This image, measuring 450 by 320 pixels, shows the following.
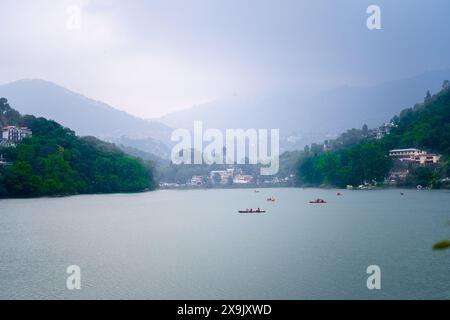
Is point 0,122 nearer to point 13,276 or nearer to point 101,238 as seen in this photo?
point 101,238

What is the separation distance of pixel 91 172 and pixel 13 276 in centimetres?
5222

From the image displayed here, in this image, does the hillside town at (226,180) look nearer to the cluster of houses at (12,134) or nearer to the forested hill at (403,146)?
the forested hill at (403,146)

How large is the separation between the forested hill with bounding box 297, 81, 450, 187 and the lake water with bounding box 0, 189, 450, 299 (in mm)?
36390

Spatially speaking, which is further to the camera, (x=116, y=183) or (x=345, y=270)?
(x=116, y=183)

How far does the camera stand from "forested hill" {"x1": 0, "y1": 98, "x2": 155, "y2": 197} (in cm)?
5206

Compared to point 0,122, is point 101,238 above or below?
below

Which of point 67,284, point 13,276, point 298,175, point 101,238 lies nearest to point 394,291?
point 67,284

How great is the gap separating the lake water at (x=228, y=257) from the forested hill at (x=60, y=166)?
77.2 feet

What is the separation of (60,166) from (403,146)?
47.7 meters

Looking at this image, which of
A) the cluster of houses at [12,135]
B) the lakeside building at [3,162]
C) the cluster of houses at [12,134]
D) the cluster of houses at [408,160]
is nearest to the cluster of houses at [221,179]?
the cluster of houses at [408,160]

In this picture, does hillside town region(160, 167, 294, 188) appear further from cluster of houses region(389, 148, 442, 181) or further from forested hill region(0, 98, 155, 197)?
cluster of houses region(389, 148, 442, 181)

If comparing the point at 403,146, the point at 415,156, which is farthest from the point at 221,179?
the point at 415,156

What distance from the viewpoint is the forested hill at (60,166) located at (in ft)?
171

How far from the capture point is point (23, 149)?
5462 cm
